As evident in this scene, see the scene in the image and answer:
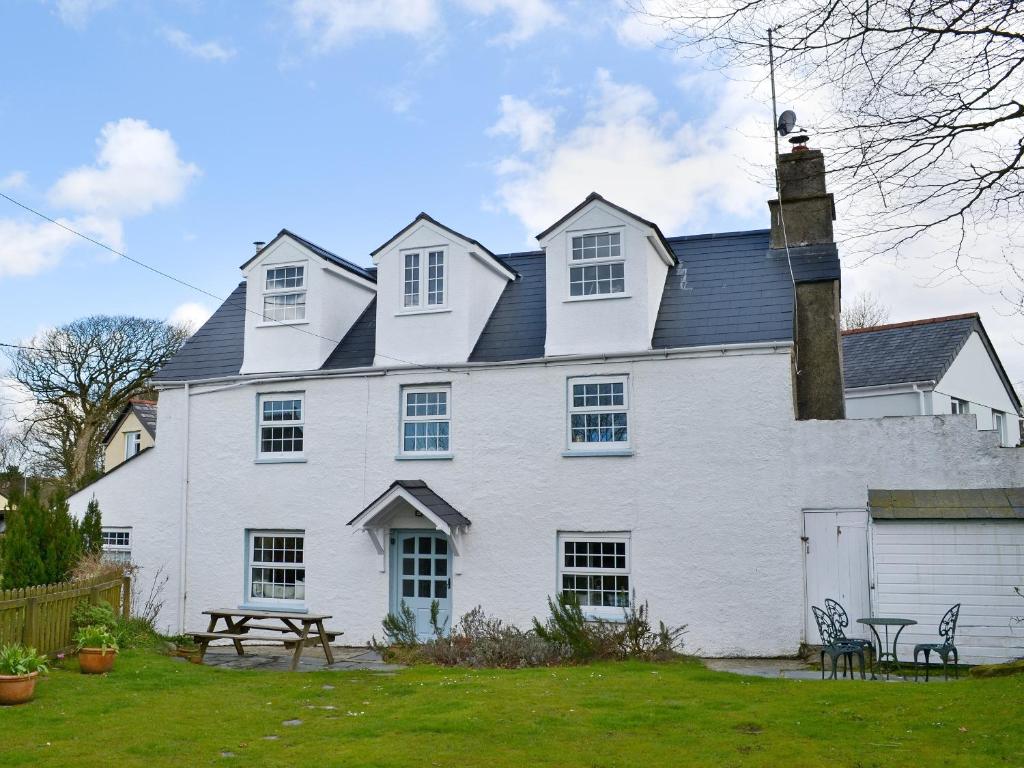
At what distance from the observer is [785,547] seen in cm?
1543

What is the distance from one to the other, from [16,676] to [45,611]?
2858mm

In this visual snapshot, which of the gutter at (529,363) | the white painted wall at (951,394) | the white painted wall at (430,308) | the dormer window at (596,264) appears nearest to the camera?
the gutter at (529,363)

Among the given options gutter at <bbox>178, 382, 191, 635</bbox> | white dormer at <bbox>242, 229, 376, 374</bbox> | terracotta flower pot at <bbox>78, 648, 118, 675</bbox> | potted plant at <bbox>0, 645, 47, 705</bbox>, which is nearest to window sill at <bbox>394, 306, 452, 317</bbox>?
white dormer at <bbox>242, 229, 376, 374</bbox>

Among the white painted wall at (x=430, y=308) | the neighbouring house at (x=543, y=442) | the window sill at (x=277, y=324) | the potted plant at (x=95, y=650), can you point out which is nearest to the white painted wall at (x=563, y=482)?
the neighbouring house at (x=543, y=442)

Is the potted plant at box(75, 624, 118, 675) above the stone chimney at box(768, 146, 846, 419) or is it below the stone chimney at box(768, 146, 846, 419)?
below

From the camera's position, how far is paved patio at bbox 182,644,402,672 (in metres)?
15.0

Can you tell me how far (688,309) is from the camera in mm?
17625

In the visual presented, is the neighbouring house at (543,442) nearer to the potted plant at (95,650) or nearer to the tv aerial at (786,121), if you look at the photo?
the tv aerial at (786,121)

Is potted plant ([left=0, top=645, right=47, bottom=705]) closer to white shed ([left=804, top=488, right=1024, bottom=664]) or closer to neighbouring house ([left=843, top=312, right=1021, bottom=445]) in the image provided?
white shed ([left=804, top=488, right=1024, bottom=664])

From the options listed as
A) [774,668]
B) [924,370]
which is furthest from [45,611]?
[924,370]

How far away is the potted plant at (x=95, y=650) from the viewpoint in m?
13.0

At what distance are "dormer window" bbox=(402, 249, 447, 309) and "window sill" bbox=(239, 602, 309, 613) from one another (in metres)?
6.57

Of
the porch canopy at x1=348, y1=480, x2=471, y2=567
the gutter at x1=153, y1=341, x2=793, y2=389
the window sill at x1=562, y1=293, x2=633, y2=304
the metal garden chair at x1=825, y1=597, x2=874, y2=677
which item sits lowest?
the metal garden chair at x1=825, y1=597, x2=874, y2=677

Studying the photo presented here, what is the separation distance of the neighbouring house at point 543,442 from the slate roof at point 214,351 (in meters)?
0.10
